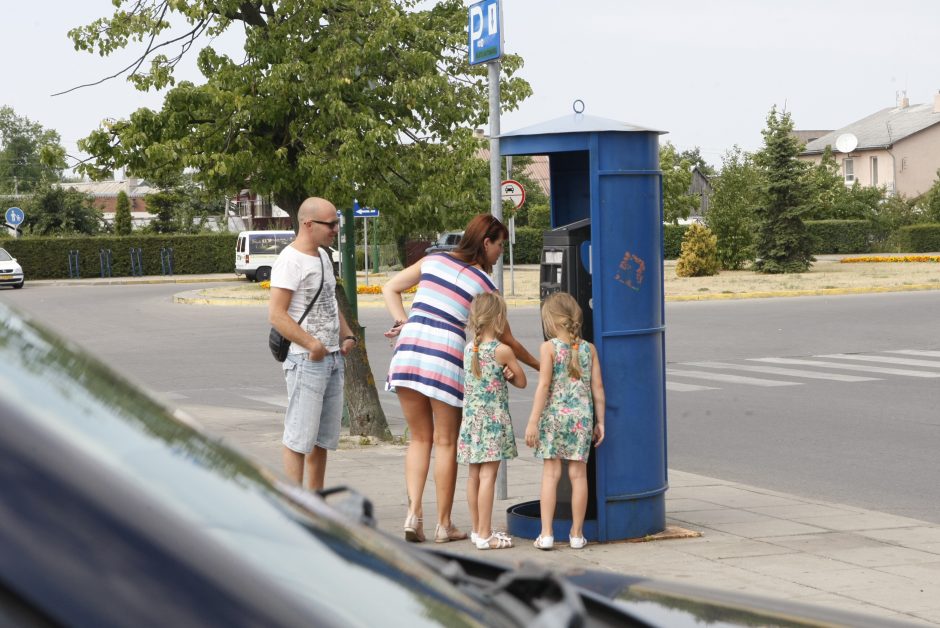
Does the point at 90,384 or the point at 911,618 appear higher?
the point at 90,384

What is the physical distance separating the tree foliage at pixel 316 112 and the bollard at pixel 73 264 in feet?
136

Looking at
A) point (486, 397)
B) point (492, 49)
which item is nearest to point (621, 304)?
point (486, 397)

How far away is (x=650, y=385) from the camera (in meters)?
6.83

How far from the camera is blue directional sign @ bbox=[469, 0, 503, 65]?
7.76 m

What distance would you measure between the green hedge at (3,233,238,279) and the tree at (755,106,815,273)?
75.8 feet

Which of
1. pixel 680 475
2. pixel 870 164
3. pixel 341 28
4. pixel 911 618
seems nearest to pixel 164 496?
pixel 911 618

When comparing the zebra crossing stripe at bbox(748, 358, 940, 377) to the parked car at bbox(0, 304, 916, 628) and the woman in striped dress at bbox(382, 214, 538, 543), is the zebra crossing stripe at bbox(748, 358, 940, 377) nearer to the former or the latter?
the woman in striped dress at bbox(382, 214, 538, 543)

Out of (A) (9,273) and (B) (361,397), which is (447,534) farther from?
(A) (9,273)

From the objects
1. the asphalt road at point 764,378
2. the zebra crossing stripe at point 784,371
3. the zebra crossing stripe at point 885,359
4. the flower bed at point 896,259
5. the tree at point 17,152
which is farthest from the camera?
the tree at point 17,152

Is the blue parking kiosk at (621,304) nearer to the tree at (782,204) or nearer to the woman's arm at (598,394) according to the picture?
the woman's arm at (598,394)

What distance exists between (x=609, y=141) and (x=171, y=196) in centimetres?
6344

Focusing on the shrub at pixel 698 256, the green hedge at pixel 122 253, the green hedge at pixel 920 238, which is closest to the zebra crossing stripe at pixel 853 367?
the shrub at pixel 698 256

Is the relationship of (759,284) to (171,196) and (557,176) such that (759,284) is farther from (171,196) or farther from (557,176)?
(171,196)

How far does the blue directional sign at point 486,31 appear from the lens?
7.76m
